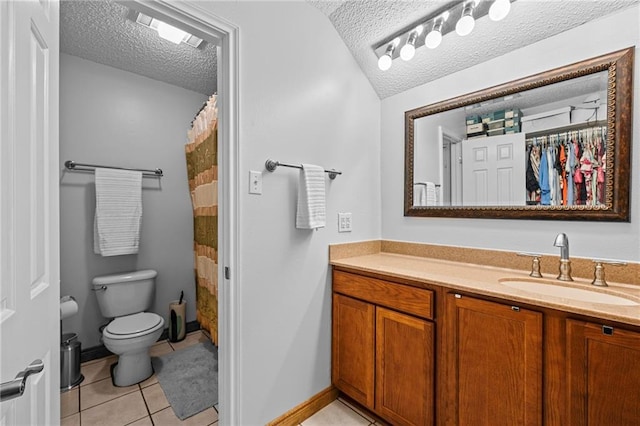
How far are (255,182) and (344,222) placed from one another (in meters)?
0.69

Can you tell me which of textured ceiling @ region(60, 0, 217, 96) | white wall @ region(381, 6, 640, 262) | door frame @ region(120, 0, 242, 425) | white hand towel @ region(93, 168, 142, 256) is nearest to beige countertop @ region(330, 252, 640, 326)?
white wall @ region(381, 6, 640, 262)

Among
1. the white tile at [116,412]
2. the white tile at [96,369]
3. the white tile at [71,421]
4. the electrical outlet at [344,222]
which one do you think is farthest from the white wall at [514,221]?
the white tile at [96,369]

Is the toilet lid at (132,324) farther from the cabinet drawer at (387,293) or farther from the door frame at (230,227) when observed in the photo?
the cabinet drawer at (387,293)

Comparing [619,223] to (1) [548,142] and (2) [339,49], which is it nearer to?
(1) [548,142]

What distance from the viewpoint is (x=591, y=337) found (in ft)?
3.11

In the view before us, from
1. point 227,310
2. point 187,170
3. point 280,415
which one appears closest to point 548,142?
point 227,310

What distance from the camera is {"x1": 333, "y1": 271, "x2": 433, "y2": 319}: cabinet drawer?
1.37 metres

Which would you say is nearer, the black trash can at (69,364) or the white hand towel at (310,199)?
the white hand towel at (310,199)

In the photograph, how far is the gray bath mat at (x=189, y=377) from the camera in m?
1.75

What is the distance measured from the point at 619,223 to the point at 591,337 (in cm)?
67

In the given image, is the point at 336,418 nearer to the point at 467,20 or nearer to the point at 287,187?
the point at 287,187

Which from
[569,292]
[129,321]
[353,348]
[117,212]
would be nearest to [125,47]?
[117,212]

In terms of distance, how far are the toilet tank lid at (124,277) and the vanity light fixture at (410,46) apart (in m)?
2.47

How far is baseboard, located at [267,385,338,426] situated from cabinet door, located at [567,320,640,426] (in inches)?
46.8
